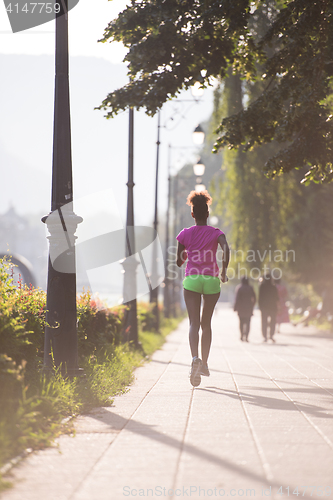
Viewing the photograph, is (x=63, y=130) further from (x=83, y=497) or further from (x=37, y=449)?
(x=83, y=497)

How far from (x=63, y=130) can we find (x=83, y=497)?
14.5ft

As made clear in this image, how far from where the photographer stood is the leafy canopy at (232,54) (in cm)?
893

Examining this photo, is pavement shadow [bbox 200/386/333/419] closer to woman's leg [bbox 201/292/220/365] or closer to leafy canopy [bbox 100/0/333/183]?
woman's leg [bbox 201/292/220/365]

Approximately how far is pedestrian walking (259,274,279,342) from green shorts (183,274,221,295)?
1074cm

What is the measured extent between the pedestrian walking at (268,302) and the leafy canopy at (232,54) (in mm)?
7793

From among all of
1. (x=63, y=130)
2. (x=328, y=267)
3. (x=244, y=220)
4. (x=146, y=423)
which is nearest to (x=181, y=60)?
(x=63, y=130)

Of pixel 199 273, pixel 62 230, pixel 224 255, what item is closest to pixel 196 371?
pixel 199 273

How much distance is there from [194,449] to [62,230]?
3317mm

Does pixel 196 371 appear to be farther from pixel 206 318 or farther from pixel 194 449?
pixel 194 449

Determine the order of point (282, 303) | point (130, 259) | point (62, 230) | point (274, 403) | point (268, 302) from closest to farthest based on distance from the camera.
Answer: point (274, 403), point (62, 230), point (130, 259), point (268, 302), point (282, 303)

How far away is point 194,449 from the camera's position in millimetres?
3904

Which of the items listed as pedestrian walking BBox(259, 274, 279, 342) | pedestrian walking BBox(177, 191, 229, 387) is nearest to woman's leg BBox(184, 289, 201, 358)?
pedestrian walking BBox(177, 191, 229, 387)

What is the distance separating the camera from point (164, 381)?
747 cm

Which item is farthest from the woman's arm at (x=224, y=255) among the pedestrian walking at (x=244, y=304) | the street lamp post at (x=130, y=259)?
the pedestrian walking at (x=244, y=304)
